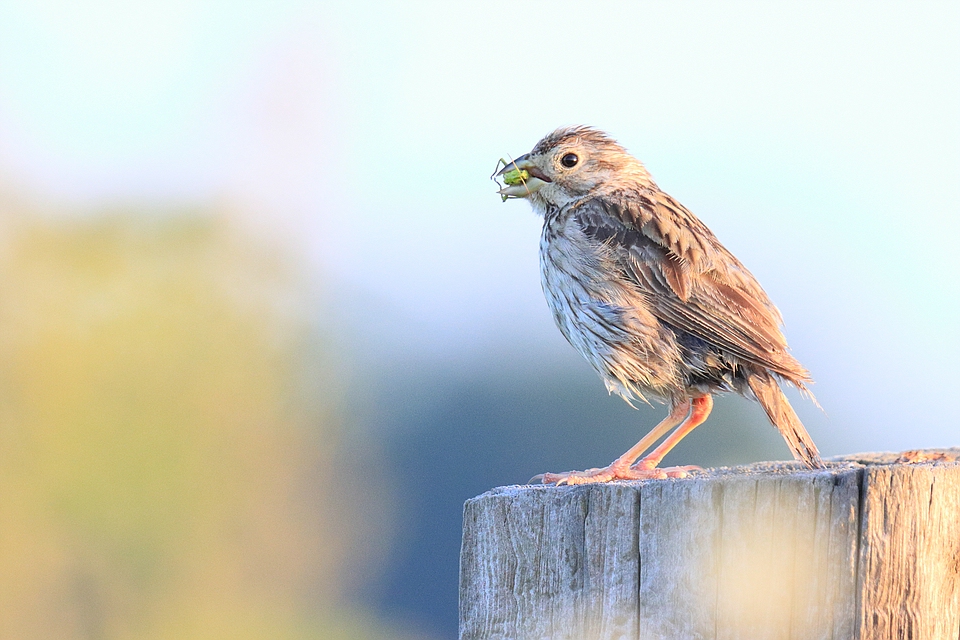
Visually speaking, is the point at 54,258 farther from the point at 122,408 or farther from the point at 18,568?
the point at 18,568

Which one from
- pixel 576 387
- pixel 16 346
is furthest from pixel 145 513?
pixel 576 387

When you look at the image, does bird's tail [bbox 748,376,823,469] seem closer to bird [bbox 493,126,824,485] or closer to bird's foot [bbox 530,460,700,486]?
bird [bbox 493,126,824,485]

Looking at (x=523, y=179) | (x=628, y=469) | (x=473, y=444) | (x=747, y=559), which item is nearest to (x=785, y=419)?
(x=628, y=469)

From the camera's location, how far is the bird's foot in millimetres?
3980

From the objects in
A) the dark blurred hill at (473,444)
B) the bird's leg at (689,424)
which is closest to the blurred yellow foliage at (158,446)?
the dark blurred hill at (473,444)

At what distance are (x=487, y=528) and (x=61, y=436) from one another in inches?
591

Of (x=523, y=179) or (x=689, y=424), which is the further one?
(x=523, y=179)

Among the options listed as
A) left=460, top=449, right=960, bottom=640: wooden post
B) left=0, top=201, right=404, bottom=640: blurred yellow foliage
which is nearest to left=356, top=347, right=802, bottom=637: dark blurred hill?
left=0, top=201, right=404, bottom=640: blurred yellow foliage

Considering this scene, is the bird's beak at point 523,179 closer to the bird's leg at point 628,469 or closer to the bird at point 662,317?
the bird at point 662,317

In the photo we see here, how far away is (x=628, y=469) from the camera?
14.1ft

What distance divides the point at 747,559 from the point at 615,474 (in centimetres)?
154

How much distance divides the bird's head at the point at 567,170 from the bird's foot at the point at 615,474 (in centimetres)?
143

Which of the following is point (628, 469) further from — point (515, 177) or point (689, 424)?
point (515, 177)

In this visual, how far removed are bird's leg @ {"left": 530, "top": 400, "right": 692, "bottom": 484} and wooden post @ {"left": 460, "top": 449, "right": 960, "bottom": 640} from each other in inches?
35.3
